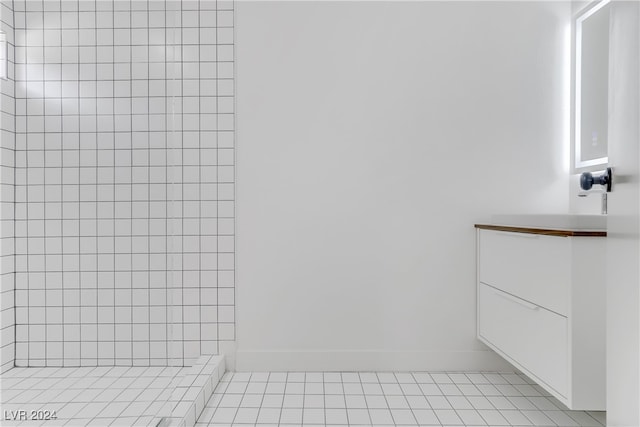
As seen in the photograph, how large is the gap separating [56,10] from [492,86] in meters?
1.94

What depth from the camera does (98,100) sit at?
1206 mm

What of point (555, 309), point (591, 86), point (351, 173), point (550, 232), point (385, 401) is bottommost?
point (385, 401)

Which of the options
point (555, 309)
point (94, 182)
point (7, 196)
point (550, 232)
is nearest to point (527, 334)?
point (555, 309)

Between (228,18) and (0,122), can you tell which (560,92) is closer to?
(228,18)

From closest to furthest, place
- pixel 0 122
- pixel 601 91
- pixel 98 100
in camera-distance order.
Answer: pixel 0 122 → pixel 98 100 → pixel 601 91

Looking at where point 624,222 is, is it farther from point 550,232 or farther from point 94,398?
point 94,398

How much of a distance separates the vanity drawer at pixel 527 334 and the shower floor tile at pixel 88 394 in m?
1.35

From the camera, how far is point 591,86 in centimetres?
221

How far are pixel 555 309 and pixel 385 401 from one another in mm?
795

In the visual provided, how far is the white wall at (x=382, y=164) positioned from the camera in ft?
7.50

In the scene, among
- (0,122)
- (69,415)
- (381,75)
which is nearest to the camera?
(0,122)

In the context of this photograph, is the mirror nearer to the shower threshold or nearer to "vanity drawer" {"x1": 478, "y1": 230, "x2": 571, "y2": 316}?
"vanity drawer" {"x1": 478, "y1": 230, "x2": 571, "y2": 316}

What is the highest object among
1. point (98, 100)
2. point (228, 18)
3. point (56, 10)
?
point (228, 18)

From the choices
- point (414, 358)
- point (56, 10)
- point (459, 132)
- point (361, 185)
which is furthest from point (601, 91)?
point (56, 10)
